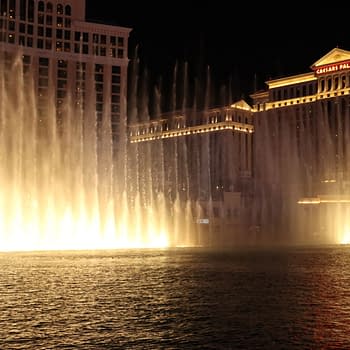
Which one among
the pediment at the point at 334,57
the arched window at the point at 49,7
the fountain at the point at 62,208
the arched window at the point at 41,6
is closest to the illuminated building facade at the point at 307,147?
the pediment at the point at 334,57

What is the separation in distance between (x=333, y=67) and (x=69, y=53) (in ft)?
121

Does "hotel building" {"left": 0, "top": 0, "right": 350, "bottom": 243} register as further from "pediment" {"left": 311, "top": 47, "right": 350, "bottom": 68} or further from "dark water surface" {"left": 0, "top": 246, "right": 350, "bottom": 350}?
"dark water surface" {"left": 0, "top": 246, "right": 350, "bottom": 350}

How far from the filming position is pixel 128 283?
15.9 m

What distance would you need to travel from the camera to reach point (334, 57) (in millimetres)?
80188

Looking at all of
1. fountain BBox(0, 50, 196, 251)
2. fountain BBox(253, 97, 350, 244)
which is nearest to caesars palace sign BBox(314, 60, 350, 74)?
fountain BBox(253, 97, 350, 244)

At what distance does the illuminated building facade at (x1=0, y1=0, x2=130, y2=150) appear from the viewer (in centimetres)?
7444

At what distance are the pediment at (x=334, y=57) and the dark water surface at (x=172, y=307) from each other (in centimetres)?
6398

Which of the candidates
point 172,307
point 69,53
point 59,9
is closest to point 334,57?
point 69,53

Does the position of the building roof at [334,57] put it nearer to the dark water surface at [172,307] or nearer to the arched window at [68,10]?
the arched window at [68,10]

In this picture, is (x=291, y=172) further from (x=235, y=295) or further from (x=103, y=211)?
(x=235, y=295)

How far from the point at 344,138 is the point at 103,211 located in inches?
1778

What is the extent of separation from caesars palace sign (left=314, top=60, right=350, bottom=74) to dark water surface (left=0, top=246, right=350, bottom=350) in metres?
64.0

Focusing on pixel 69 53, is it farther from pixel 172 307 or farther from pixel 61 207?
pixel 172 307

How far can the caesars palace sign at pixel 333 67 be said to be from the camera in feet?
260
